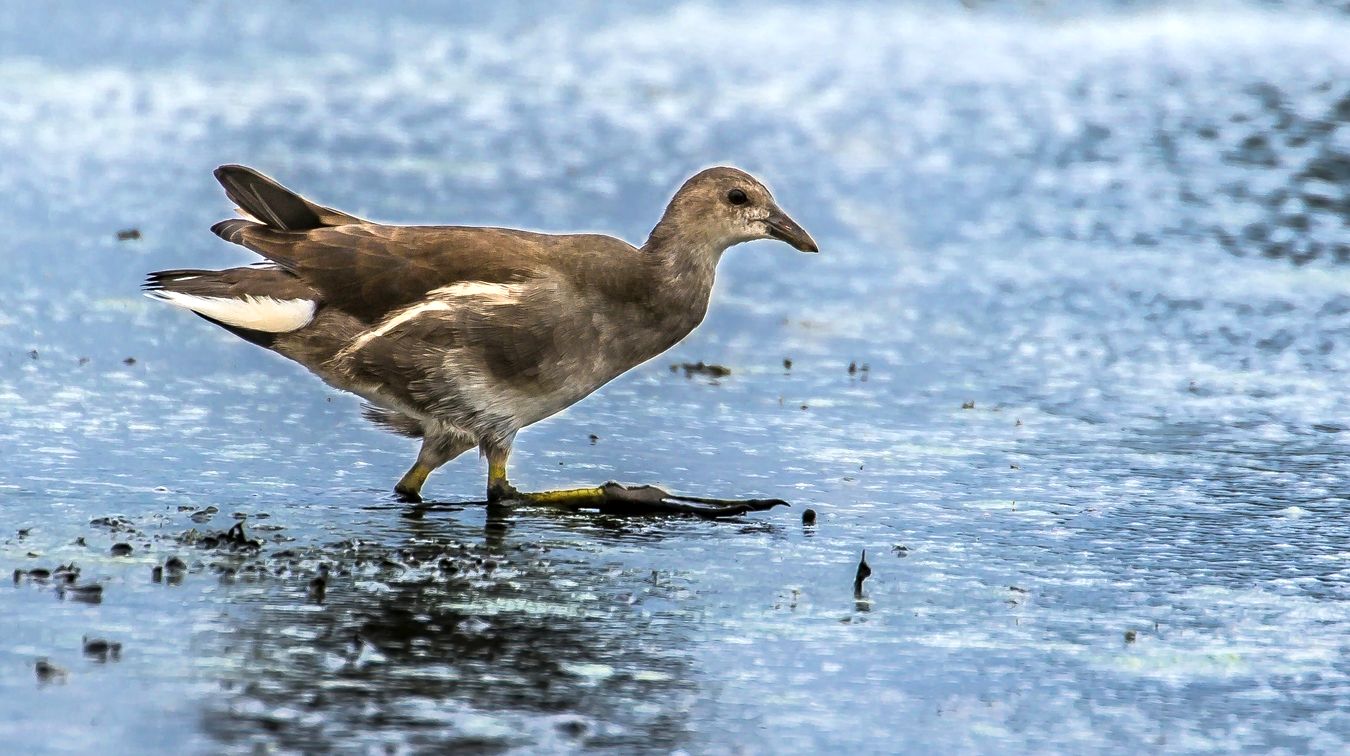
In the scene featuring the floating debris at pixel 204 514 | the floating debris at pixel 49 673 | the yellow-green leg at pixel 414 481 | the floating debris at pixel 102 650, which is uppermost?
the yellow-green leg at pixel 414 481

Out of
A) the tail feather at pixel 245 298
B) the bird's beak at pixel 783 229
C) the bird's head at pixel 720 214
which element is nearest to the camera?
the tail feather at pixel 245 298

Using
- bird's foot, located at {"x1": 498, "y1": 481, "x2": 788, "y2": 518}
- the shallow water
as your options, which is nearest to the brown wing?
the shallow water

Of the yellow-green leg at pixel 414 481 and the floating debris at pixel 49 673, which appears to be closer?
the floating debris at pixel 49 673

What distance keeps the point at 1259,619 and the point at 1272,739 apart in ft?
3.29

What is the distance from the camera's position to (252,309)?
6.61 m

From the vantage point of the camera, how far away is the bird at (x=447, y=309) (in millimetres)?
6555

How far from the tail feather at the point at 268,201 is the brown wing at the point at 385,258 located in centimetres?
5

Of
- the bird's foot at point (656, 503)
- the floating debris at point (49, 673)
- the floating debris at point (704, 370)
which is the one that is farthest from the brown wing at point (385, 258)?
the floating debris at point (49, 673)

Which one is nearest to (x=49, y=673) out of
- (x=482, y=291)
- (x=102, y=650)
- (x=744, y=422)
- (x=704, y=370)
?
(x=102, y=650)

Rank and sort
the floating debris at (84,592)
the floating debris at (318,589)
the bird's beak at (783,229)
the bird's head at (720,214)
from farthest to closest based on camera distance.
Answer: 1. the bird's beak at (783,229)
2. the bird's head at (720,214)
3. the floating debris at (318,589)
4. the floating debris at (84,592)

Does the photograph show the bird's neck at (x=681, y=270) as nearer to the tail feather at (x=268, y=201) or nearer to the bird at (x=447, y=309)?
the bird at (x=447, y=309)

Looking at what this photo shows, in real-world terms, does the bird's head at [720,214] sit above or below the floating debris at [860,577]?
above

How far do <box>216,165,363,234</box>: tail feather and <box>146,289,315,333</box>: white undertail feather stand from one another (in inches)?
14.1

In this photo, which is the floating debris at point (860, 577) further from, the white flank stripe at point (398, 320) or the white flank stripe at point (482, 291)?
the white flank stripe at point (398, 320)
